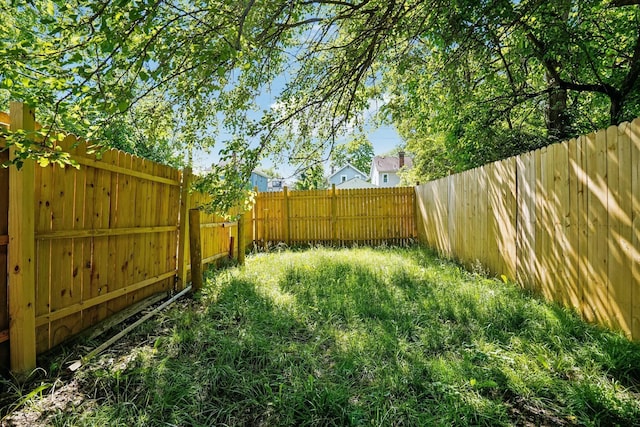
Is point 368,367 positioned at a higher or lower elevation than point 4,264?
lower

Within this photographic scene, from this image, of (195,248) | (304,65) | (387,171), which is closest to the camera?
(195,248)

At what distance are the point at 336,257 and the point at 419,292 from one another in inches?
95.4

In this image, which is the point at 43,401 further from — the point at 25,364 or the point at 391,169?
the point at 391,169

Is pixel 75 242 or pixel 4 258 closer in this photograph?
pixel 4 258

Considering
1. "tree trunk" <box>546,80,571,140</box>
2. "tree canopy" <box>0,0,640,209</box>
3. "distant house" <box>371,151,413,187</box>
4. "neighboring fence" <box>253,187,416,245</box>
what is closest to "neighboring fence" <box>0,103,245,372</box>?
"tree canopy" <box>0,0,640,209</box>

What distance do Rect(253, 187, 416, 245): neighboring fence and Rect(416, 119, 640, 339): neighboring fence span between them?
370 cm

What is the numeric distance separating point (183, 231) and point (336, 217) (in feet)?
16.0

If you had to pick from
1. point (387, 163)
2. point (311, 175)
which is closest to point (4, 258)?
point (311, 175)

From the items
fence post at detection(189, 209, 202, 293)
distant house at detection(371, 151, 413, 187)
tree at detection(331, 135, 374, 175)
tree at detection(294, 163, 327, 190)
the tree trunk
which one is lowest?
fence post at detection(189, 209, 202, 293)

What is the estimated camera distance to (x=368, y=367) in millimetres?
2072

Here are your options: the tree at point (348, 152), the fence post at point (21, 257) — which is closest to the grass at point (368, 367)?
the fence post at point (21, 257)

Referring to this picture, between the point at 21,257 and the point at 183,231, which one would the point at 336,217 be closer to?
the point at 183,231

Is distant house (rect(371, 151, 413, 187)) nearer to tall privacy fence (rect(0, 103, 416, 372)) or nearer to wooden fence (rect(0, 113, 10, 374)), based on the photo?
tall privacy fence (rect(0, 103, 416, 372))

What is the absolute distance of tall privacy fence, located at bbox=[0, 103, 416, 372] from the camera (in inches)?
75.4
